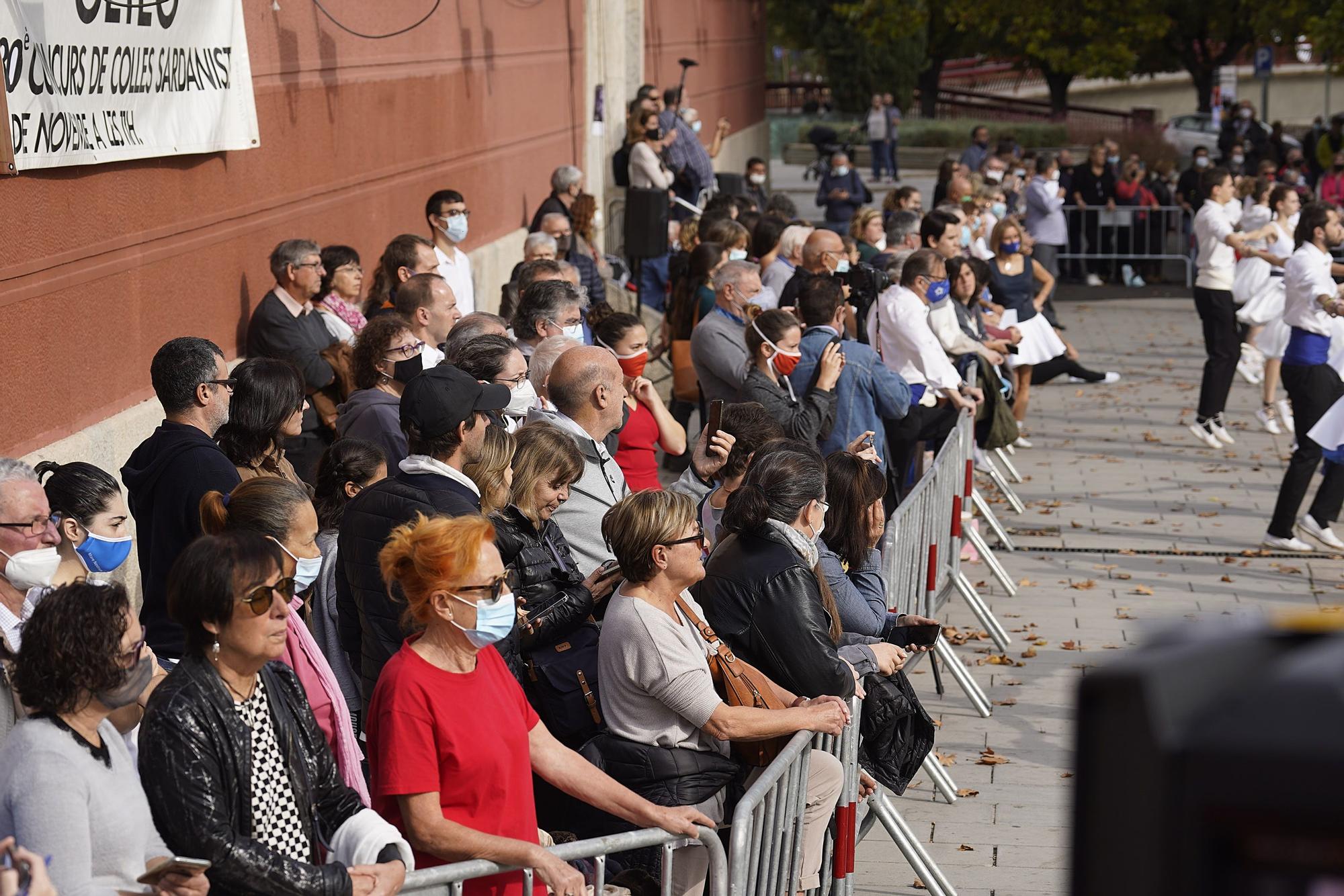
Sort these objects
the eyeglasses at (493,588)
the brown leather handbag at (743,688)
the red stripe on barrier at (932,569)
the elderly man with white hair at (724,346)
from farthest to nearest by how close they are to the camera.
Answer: the elderly man with white hair at (724,346) < the red stripe on barrier at (932,569) < the brown leather handbag at (743,688) < the eyeglasses at (493,588)

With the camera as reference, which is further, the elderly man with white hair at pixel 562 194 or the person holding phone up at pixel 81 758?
the elderly man with white hair at pixel 562 194

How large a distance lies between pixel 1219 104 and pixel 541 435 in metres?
34.4

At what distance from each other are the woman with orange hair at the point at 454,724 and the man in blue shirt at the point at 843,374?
479cm

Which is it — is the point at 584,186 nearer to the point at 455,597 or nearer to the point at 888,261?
the point at 888,261

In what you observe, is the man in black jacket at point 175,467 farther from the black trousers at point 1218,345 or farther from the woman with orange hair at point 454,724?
the black trousers at point 1218,345

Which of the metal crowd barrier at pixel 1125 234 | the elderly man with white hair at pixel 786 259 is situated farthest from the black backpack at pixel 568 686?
the metal crowd barrier at pixel 1125 234

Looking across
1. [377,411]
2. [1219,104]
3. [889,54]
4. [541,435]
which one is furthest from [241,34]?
[889,54]

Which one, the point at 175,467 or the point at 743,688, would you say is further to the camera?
the point at 175,467

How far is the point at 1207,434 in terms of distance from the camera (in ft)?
47.6

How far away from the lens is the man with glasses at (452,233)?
10633 millimetres

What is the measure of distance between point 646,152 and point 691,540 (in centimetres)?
1334

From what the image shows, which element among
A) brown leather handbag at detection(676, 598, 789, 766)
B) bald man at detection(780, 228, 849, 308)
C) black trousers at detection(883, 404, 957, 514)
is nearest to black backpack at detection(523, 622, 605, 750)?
brown leather handbag at detection(676, 598, 789, 766)

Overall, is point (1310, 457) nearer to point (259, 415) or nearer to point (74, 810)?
point (259, 415)

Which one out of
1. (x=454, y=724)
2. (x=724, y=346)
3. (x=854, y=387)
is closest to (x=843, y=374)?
(x=854, y=387)
